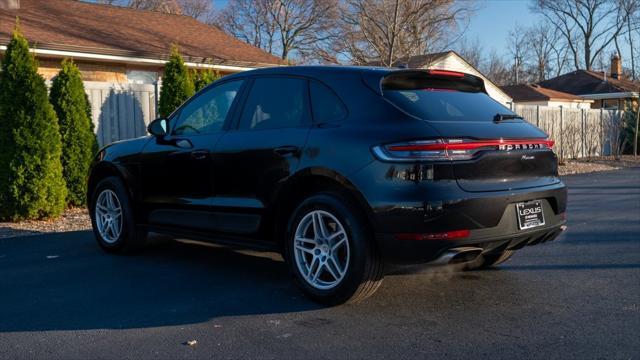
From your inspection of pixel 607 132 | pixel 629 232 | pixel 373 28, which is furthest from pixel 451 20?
→ pixel 629 232

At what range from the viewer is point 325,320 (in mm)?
4414

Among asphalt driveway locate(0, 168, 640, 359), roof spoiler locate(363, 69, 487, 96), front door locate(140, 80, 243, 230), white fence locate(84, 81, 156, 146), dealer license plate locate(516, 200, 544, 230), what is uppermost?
white fence locate(84, 81, 156, 146)

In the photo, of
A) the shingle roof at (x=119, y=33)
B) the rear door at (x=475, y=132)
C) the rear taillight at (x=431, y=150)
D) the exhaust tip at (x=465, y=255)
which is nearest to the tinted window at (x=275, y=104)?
the rear door at (x=475, y=132)

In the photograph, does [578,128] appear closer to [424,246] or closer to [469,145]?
[469,145]

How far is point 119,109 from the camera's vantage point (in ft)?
39.6

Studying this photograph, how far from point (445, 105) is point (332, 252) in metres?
1.40

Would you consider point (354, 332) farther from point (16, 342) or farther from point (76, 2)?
point (76, 2)

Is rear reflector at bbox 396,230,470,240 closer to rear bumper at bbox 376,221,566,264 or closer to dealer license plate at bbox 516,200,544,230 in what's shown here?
rear bumper at bbox 376,221,566,264

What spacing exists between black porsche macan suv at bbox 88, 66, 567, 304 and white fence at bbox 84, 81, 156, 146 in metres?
6.28

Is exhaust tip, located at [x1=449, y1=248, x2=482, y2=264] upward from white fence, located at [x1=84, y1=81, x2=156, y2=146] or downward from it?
downward

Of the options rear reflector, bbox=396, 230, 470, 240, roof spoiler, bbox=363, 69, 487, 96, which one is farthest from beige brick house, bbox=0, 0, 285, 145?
rear reflector, bbox=396, 230, 470, 240

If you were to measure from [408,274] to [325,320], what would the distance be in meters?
1.55

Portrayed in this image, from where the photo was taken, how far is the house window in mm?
16797

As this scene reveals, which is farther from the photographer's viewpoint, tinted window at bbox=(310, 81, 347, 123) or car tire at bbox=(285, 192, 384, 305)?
tinted window at bbox=(310, 81, 347, 123)
